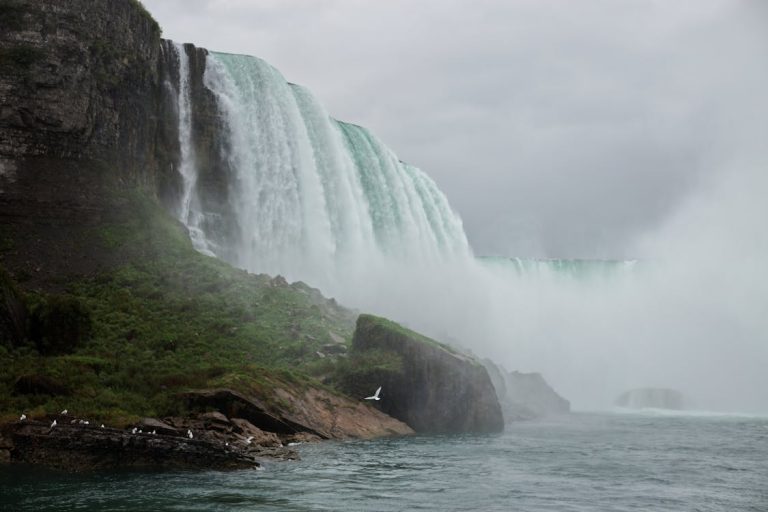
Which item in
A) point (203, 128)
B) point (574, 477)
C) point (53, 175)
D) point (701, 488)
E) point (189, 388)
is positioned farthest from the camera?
point (203, 128)

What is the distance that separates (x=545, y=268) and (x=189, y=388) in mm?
64512

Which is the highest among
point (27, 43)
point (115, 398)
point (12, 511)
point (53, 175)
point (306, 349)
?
point (27, 43)

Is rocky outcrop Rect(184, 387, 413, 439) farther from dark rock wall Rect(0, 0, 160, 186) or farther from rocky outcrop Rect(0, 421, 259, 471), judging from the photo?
dark rock wall Rect(0, 0, 160, 186)

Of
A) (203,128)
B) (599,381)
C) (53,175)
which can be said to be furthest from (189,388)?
(599,381)

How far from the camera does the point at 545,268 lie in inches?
3410

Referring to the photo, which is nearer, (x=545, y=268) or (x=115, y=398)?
(x=115, y=398)

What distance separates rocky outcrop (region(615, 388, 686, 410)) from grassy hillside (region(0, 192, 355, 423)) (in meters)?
29.4

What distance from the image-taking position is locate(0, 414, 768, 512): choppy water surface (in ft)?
55.3

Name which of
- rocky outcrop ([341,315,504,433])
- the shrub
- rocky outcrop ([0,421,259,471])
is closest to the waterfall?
rocky outcrop ([341,315,504,433])

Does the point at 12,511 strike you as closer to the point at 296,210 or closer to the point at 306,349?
the point at 306,349

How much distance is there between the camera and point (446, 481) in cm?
2061

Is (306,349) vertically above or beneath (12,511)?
above

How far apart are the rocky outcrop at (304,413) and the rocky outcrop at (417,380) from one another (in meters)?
1.02

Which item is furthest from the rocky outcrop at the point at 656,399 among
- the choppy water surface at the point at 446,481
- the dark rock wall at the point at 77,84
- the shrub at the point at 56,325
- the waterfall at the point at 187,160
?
the shrub at the point at 56,325
